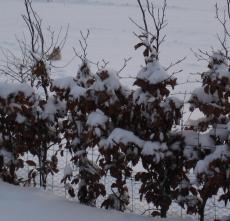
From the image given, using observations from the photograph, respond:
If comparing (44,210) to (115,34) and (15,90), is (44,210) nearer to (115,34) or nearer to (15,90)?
(15,90)

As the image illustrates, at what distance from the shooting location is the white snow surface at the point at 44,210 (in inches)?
126

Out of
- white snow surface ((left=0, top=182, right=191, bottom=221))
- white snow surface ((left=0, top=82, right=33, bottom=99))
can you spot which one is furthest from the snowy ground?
white snow surface ((left=0, top=182, right=191, bottom=221))

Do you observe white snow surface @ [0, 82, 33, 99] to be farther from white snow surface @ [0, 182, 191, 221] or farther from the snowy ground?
the snowy ground

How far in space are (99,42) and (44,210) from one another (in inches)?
637

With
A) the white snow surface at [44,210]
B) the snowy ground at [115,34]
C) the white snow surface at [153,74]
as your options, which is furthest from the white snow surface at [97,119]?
the snowy ground at [115,34]

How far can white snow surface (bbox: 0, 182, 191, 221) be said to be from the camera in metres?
3.21

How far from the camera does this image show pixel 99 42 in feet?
62.6

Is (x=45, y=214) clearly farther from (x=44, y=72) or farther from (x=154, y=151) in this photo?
(x=44, y=72)

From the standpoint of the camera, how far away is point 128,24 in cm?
2459

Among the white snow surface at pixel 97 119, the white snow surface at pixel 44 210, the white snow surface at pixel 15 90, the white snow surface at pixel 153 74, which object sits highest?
the white snow surface at pixel 153 74

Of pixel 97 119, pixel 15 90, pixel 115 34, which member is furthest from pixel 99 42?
pixel 97 119

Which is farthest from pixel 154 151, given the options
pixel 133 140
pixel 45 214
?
pixel 45 214

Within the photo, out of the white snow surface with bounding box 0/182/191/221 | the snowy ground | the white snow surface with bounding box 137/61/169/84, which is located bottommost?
the white snow surface with bounding box 0/182/191/221

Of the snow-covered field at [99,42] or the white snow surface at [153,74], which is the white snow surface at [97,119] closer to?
the white snow surface at [153,74]
